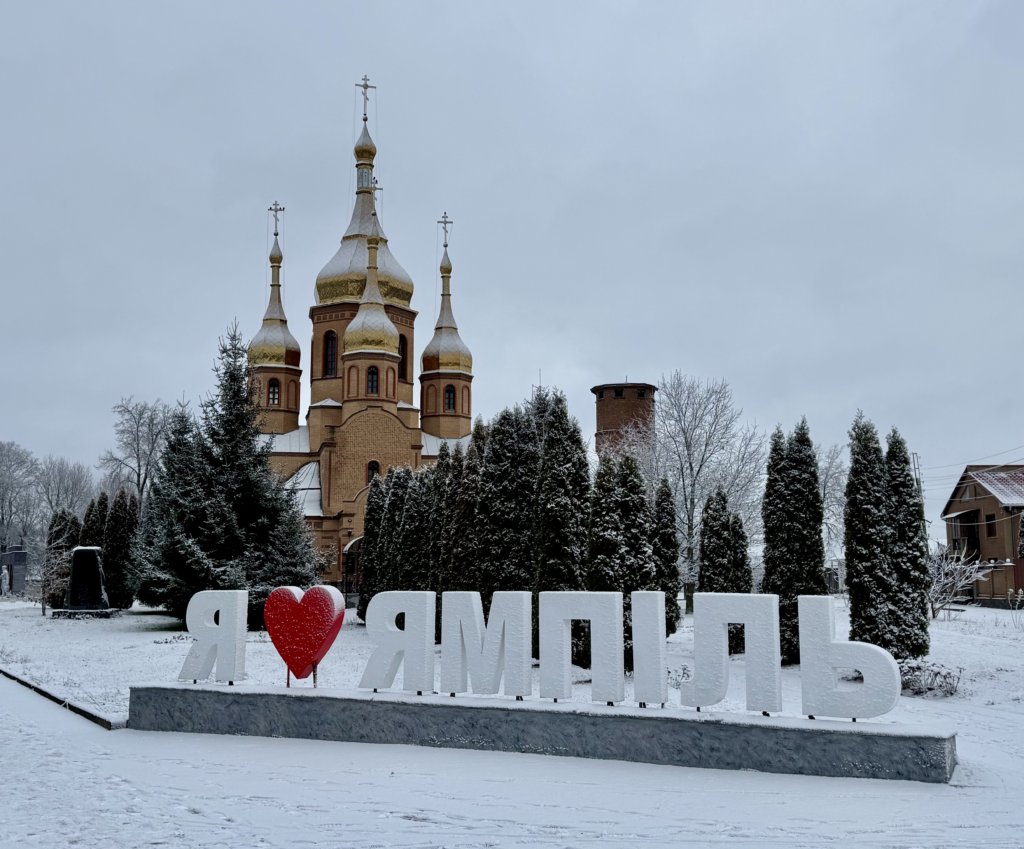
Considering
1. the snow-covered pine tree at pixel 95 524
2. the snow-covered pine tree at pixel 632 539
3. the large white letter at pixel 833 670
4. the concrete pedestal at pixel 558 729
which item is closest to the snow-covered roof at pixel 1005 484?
the snow-covered pine tree at pixel 632 539

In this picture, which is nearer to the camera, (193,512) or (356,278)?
(193,512)

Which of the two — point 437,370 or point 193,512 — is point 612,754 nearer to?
point 193,512

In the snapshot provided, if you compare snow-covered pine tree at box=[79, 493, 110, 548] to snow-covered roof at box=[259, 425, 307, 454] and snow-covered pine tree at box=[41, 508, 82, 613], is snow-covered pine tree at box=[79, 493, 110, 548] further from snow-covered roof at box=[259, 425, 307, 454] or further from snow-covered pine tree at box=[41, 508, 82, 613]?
snow-covered roof at box=[259, 425, 307, 454]

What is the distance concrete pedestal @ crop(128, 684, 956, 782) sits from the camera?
285 inches

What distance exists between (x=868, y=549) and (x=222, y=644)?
9.58m

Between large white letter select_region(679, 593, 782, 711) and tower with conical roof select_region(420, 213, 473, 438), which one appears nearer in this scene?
large white letter select_region(679, 593, 782, 711)

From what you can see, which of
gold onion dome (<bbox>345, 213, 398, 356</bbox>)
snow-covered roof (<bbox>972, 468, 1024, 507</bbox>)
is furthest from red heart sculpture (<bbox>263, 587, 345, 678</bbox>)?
gold onion dome (<bbox>345, 213, 398, 356</bbox>)

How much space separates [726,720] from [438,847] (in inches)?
122

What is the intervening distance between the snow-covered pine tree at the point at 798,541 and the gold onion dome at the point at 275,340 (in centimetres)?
3392

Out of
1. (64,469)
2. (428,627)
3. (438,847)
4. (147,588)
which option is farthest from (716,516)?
(64,469)

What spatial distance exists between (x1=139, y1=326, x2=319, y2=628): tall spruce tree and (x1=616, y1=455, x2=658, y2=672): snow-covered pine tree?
1043 centimetres

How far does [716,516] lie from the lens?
19031 mm

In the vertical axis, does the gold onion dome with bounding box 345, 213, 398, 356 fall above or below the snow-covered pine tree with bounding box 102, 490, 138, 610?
above

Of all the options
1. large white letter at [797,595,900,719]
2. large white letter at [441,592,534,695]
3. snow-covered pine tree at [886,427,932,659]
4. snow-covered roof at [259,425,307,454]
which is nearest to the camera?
large white letter at [797,595,900,719]
